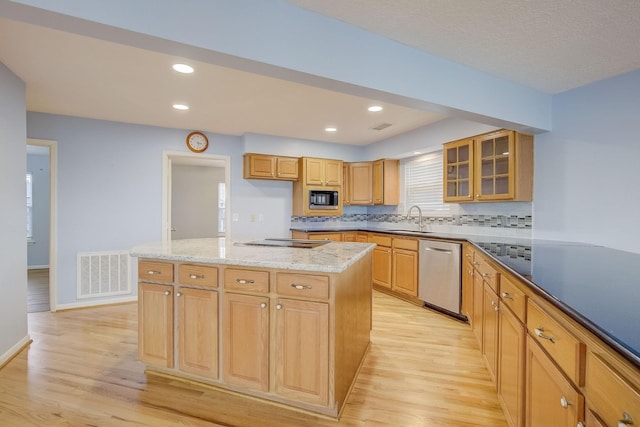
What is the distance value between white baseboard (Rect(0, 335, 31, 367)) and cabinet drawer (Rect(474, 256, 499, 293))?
12.0ft

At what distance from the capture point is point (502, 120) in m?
2.65

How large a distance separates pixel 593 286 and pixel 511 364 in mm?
652

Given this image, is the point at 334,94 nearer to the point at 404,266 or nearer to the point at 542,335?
the point at 404,266

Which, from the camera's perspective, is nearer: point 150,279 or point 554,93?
point 150,279

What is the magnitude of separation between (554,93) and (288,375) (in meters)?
3.36

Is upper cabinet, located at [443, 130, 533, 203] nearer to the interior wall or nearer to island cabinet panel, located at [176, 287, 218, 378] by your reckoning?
island cabinet panel, located at [176, 287, 218, 378]

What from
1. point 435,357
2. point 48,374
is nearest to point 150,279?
point 48,374

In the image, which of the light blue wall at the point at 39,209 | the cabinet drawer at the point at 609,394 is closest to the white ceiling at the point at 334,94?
the cabinet drawer at the point at 609,394

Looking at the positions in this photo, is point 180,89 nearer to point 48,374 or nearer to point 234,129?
point 234,129

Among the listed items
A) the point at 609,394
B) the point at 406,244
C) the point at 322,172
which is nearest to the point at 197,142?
the point at 322,172

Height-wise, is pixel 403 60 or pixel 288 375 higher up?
pixel 403 60

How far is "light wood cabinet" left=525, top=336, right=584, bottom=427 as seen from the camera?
3.11 ft

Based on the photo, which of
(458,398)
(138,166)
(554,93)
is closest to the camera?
(458,398)

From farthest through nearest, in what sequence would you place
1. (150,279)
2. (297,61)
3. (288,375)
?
(150,279) < (288,375) < (297,61)
